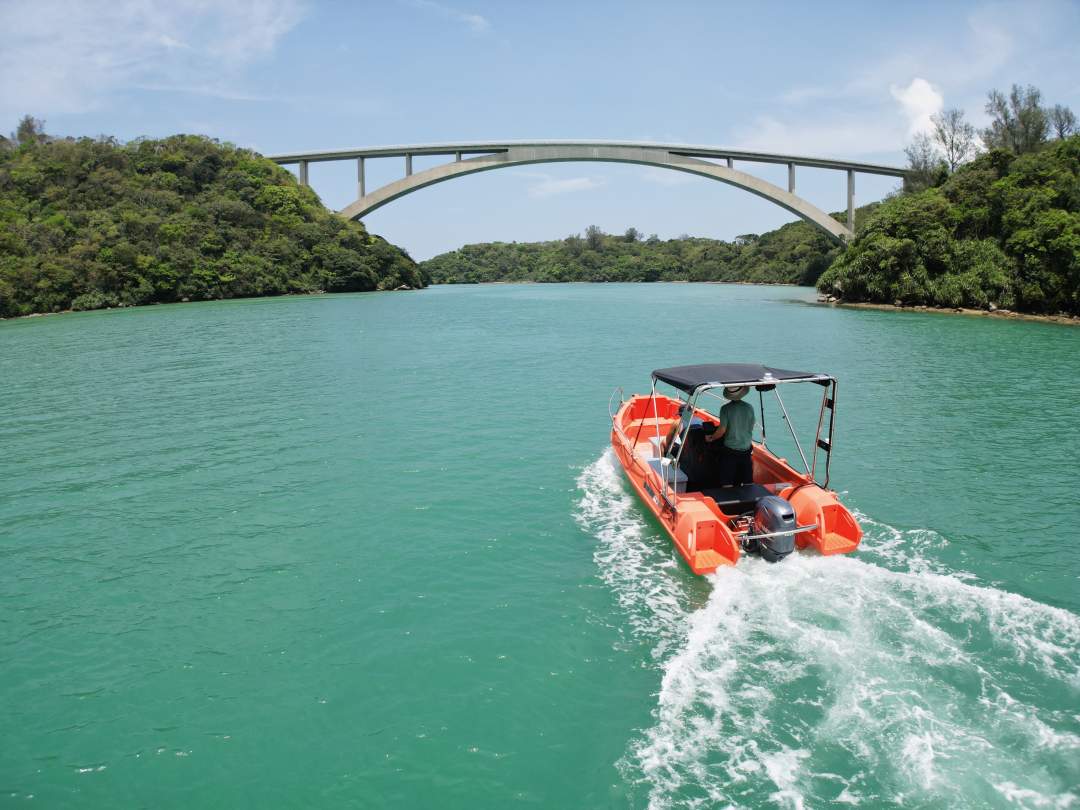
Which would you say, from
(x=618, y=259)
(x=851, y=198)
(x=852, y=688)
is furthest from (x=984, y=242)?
(x=618, y=259)

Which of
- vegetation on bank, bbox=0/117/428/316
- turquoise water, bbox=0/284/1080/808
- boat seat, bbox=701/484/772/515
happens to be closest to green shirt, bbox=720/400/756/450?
boat seat, bbox=701/484/772/515

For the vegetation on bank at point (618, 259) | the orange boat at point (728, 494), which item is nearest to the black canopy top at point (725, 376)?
the orange boat at point (728, 494)

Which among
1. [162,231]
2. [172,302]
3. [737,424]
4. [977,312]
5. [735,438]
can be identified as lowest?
[735,438]

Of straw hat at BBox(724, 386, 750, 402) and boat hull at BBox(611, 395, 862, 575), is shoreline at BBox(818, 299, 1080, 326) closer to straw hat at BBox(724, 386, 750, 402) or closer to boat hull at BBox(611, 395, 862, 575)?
boat hull at BBox(611, 395, 862, 575)

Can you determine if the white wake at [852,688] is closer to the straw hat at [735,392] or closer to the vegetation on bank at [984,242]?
the straw hat at [735,392]

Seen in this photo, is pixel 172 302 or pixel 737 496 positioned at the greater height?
pixel 172 302

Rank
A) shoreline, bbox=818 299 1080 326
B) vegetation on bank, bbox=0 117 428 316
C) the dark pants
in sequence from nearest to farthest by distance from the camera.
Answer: the dark pants
shoreline, bbox=818 299 1080 326
vegetation on bank, bbox=0 117 428 316

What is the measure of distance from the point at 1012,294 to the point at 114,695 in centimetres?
3190

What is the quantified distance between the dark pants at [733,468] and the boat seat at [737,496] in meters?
0.06

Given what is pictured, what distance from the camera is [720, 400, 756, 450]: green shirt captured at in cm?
632

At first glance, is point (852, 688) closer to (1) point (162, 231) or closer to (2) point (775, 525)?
(2) point (775, 525)

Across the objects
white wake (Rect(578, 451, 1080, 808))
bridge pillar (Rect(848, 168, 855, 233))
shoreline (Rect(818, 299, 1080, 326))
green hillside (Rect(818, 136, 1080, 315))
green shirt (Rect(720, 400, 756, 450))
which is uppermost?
bridge pillar (Rect(848, 168, 855, 233))

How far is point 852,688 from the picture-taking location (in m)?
4.08

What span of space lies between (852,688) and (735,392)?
2953 mm
